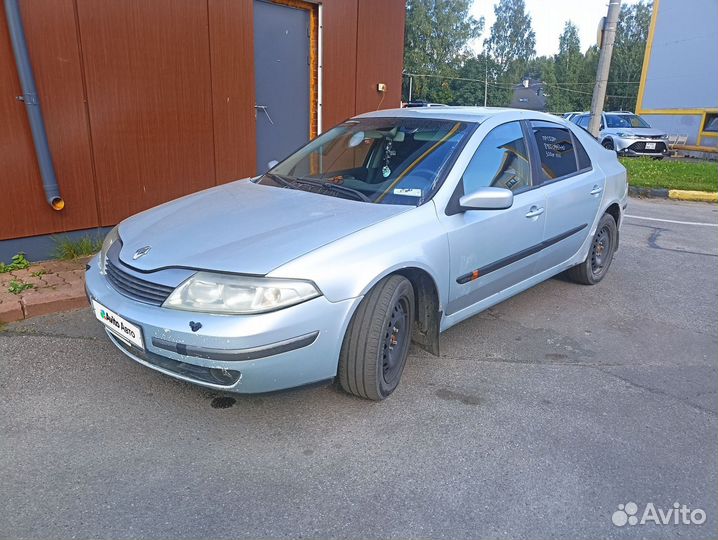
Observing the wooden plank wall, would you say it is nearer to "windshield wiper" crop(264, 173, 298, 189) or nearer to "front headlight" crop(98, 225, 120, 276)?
"front headlight" crop(98, 225, 120, 276)

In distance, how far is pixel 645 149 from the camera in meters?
17.2

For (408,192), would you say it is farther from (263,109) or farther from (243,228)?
(263,109)

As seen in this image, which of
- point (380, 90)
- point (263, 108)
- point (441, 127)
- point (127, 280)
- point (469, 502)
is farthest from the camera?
point (380, 90)

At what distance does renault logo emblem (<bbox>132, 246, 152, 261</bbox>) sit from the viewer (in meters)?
2.79

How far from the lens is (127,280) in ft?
9.04

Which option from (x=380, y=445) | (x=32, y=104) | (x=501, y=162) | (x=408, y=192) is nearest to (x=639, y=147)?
(x=501, y=162)

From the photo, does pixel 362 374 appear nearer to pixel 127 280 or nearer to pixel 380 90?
pixel 127 280

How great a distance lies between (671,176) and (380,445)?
40.6 feet

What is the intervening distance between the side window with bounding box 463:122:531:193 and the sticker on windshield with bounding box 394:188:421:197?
0.31 meters

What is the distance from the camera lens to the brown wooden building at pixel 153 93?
473cm

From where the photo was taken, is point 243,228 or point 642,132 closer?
point 243,228

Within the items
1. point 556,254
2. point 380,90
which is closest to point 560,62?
point 380,90

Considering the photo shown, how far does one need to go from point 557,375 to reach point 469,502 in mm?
1413

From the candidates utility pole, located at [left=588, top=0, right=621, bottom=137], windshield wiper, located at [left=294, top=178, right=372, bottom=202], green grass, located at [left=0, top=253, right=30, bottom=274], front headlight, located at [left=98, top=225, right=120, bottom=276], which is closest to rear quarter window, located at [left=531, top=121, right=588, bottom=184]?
windshield wiper, located at [left=294, top=178, right=372, bottom=202]
